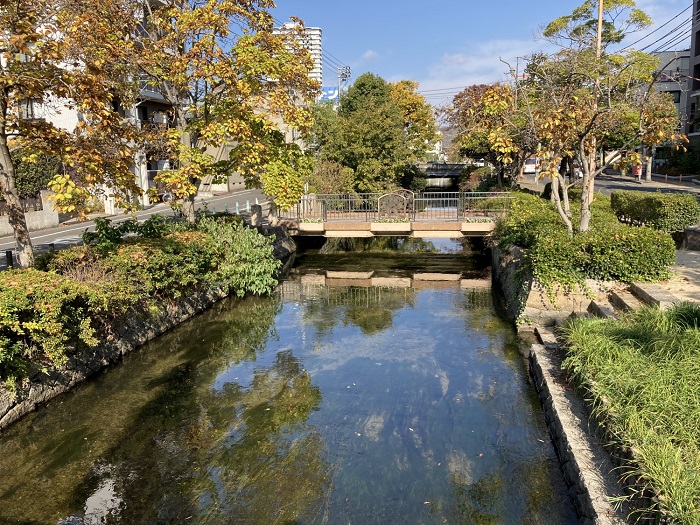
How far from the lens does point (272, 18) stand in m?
16.0

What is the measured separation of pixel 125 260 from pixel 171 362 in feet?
7.46

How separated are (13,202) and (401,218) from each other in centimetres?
1431

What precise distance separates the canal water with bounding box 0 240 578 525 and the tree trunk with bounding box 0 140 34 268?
2.73 meters

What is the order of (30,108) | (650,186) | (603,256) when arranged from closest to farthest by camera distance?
(603,256)
(30,108)
(650,186)

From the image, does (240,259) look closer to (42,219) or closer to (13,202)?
(13,202)

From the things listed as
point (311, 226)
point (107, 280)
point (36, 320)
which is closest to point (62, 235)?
point (311, 226)

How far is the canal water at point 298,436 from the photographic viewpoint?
6219 millimetres

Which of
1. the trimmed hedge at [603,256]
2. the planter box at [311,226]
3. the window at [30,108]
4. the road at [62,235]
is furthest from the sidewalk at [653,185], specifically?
the window at [30,108]

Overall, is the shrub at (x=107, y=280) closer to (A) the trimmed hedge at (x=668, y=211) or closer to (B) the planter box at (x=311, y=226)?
(B) the planter box at (x=311, y=226)

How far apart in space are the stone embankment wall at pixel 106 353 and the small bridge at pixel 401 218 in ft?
22.4

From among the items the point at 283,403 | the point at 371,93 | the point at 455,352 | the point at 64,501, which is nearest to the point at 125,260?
the point at 283,403

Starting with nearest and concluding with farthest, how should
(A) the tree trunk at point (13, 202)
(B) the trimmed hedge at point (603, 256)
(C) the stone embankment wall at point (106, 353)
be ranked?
(C) the stone embankment wall at point (106, 353) → (A) the tree trunk at point (13, 202) → (B) the trimmed hedge at point (603, 256)

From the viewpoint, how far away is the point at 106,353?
10406 millimetres

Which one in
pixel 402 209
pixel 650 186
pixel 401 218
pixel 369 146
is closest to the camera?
pixel 401 218
